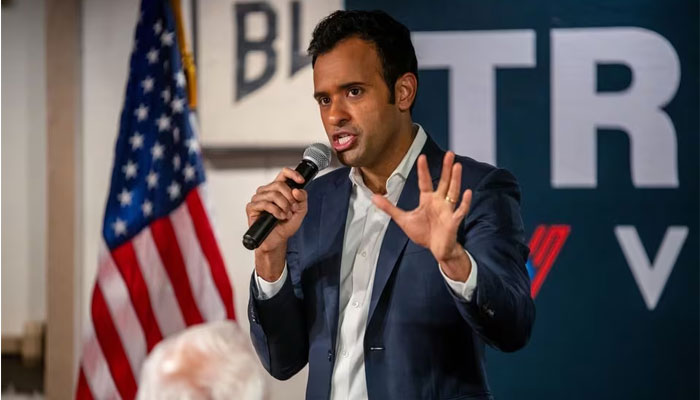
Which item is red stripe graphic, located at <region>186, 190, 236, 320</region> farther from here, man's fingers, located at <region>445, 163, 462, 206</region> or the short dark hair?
man's fingers, located at <region>445, 163, 462, 206</region>

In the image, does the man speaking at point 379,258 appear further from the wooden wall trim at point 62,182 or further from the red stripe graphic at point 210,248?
the wooden wall trim at point 62,182

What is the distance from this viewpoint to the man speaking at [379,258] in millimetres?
1854

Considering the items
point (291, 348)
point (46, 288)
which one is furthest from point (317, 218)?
point (46, 288)

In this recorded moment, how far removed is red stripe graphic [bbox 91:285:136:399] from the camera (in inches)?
136

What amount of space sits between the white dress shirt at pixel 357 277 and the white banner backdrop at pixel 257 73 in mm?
1340

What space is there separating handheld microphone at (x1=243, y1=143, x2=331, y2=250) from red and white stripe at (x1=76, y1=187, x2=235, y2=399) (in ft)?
4.77

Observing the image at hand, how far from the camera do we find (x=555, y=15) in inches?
132

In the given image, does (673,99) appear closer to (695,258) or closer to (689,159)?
(689,159)

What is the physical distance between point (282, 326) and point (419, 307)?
342mm

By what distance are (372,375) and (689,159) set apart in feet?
6.15

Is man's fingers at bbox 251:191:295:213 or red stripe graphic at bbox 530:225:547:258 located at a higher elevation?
man's fingers at bbox 251:191:295:213

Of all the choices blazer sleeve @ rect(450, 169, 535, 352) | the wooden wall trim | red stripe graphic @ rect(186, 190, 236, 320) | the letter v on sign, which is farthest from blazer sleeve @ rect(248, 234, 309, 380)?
the wooden wall trim

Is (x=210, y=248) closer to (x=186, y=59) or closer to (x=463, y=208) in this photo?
(x=186, y=59)

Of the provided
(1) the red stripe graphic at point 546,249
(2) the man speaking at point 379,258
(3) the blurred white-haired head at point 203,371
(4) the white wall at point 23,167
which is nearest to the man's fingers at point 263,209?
(2) the man speaking at point 379,258
